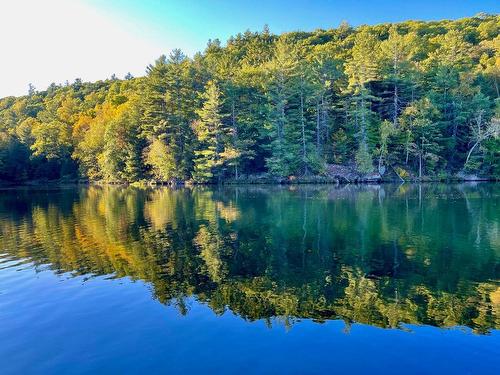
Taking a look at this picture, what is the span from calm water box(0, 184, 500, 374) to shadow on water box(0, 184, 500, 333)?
9 centimetres

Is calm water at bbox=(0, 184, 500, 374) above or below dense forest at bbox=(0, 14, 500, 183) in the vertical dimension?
below

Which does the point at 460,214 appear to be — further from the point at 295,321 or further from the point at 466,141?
the point at 466,141

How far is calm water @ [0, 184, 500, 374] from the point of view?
31.7ft

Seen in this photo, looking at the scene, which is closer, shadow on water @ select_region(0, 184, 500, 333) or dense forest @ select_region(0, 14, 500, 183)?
shadow on water @ select_region(0, 184, 500, 333)

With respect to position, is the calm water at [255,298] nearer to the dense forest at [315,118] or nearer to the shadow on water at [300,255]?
the shadow on water at [300,255]

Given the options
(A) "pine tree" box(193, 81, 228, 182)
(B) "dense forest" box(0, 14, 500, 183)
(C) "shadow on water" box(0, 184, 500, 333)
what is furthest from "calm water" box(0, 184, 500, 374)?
(B) "dense forest" box(0, 14, 500, 183)

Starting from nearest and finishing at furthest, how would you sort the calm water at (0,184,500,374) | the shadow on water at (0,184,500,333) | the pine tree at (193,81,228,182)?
the calm water at (0,184,500,374), the shadow on water at (0,184,500,333), the pine tree at (193,81,228,182)

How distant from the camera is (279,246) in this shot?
69.3ft

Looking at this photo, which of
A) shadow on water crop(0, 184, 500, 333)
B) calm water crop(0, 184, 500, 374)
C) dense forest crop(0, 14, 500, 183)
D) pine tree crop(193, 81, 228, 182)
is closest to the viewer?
calm water crop(0, 184, 500, 374)

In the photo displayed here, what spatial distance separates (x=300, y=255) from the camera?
1916 centimetres

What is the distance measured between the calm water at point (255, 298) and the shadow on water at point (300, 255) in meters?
0.09

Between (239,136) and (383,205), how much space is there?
1472 inches

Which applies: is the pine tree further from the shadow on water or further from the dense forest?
the shadow on water

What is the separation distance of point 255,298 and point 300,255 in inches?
237
